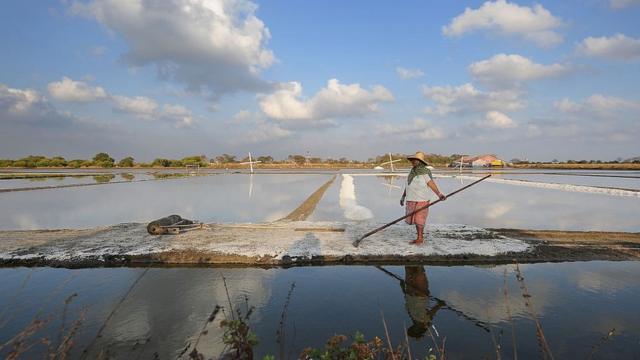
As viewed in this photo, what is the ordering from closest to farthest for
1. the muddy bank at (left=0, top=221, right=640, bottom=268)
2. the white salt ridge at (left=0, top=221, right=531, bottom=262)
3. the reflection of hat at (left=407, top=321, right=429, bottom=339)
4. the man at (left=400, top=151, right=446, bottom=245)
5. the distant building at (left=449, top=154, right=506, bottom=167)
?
1. the reflection of hat at (left=407, top=321, right=429, bottom=339)
2. the muddy bank at (left=0, top=221, right=640, bottom=268)
3. the white salt ridge at (left=0, top=221, right=531, bottom=262)
4. the man at (left=400, top=151, right=446, bottom=245)
5. the distant building at (left=449, top=154, right=506, bottom=167)

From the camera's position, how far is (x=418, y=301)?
4.75m

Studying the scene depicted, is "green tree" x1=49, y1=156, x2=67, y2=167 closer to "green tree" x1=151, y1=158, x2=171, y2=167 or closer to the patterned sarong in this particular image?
"green tree" x1=151, y1=158, x2=171, y2=167

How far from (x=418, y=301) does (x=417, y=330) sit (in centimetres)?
85

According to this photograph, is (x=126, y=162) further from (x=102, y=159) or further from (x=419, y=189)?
(x=419, y=189)

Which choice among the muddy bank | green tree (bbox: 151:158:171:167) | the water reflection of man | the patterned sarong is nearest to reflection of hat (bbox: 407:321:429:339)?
the water reflection of man

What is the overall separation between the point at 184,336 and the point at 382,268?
346 cm

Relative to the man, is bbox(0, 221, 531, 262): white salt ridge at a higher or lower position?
lower

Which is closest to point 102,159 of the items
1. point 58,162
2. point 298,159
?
point 58,162

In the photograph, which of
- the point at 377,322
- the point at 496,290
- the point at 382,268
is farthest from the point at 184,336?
the point at 496,290

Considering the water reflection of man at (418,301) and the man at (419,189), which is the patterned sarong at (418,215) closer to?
the man at (419,189)

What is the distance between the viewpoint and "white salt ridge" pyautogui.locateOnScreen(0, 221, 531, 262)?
21.9 feet

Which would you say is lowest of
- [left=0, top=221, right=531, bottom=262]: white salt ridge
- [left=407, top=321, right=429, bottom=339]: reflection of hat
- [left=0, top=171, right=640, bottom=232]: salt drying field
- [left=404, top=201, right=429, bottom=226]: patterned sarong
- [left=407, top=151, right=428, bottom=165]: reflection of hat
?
[left=407, top=321, right=429, bottom=339]: reflection of hat

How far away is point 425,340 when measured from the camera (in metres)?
3.73

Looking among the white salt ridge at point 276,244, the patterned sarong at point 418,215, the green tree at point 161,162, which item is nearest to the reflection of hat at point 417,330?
the white salt ridge at point 276,244
